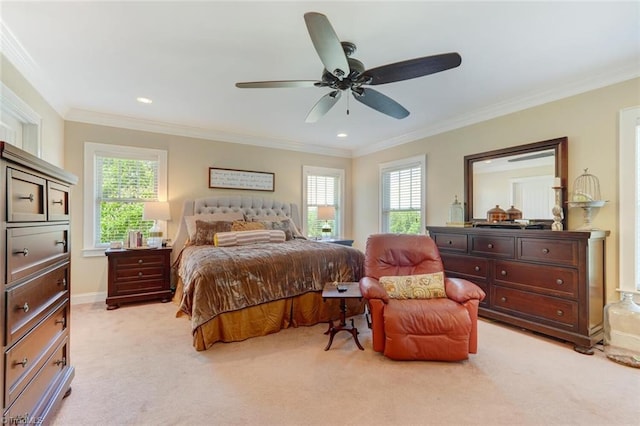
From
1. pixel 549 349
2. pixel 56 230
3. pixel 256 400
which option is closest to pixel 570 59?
pixel 549 349

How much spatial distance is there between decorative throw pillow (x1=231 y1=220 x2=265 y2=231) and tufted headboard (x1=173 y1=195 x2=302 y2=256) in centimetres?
55

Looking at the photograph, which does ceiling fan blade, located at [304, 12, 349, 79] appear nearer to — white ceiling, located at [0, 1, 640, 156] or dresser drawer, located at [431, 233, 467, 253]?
white ceiling, located at [0, 1, 640, 156]

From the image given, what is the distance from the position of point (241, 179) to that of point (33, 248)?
362 centimetres

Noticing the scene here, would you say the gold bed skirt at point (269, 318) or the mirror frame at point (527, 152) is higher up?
the mirror frame at point (527, 152)

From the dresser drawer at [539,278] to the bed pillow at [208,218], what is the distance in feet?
11.6

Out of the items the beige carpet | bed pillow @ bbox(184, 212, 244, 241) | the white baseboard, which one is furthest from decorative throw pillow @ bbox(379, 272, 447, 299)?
the white baseboard

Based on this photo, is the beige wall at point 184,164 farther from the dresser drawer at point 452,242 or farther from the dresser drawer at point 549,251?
the dresser drawer at point 549,251

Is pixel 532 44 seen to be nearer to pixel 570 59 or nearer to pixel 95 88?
pixel 570 59

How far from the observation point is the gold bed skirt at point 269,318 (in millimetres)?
2588

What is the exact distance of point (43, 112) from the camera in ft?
10.2

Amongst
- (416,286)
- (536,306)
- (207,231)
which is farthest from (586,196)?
(207,231)

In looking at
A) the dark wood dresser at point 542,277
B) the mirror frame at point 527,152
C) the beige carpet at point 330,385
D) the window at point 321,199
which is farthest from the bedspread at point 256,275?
the window at point 321,199

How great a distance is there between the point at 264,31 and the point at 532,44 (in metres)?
2.08

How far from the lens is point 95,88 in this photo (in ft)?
10.3
